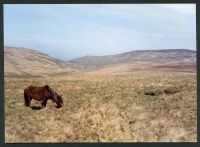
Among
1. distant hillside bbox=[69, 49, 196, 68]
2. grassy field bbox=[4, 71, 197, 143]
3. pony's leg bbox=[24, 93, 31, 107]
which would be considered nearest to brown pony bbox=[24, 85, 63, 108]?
pony's leg bbox=[24, 93, 31, 107]

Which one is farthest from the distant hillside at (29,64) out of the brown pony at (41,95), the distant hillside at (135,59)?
the brown pony at (41,95)

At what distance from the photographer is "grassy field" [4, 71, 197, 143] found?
15.7 meters

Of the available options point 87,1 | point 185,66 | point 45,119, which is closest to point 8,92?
point 45,119

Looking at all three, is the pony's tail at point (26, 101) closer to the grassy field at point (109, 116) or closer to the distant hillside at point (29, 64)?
the grassy field at point (109, 116)

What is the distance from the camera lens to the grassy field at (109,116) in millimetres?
15672

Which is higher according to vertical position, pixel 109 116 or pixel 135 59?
pixel 109 116

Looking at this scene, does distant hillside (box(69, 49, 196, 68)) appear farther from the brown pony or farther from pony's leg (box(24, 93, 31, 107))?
pony's leg (box(24, 93, 31, 107))

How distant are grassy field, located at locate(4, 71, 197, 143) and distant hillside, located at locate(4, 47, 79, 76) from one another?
987 centimetres

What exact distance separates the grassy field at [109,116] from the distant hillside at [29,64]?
987 centimetres

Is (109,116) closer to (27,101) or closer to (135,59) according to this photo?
(27,101)

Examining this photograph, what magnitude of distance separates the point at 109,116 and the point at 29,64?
72.5ft

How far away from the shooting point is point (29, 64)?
38094 millimetres

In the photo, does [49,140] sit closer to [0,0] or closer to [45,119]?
[45,119]

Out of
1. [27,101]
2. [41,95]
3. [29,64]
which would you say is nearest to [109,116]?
[41,95]
